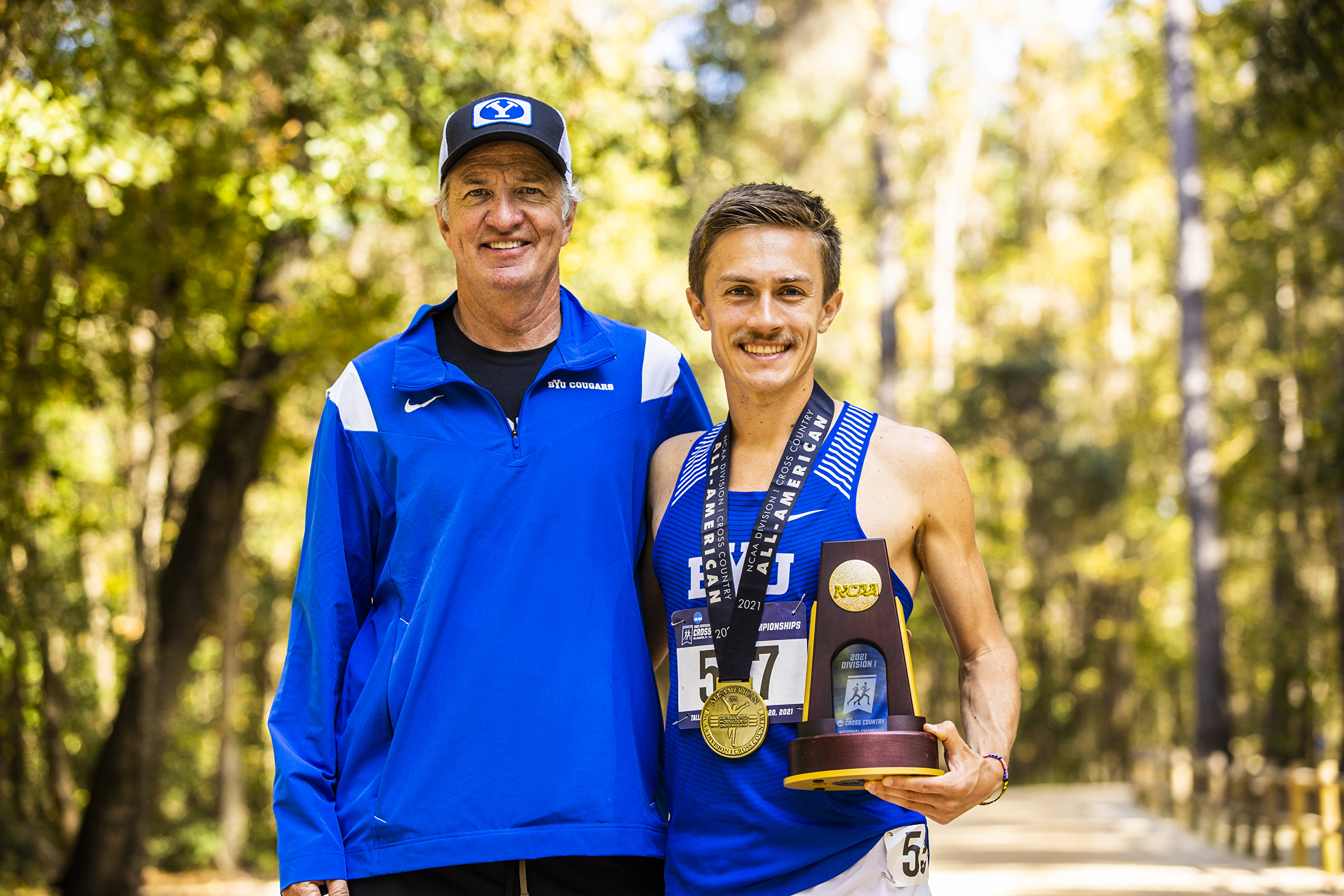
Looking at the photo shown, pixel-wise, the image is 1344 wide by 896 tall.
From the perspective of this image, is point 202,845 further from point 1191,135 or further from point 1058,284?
point 1058,284

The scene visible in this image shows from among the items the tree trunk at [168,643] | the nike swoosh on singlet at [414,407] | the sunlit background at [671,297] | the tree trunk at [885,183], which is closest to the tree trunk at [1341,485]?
the sunlit background at [671,297]

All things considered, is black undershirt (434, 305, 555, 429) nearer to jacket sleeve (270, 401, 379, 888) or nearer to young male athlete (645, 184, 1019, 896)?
jacket sleeve (270, 401, 379, 888)

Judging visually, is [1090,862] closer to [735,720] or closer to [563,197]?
[735,720]

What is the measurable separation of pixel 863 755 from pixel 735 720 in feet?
1.16

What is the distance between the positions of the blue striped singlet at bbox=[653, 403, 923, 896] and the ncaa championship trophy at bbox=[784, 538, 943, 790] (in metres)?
0.08

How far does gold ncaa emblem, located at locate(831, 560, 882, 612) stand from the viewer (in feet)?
8.80

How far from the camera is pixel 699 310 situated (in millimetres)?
3213

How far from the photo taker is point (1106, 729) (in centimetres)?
3641

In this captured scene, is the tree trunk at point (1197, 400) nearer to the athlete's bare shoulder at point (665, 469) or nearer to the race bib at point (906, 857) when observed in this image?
the athlete's bare shoulder at point (665, 469)

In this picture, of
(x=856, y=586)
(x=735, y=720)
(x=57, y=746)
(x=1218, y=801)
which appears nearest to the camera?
(x=856, y=586)

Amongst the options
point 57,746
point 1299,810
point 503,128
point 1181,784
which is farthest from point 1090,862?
point 503,128

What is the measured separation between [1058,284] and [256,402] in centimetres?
3197

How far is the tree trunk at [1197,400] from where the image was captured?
19.9 metres

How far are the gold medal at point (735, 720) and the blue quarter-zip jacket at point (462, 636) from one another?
0.71 feet
